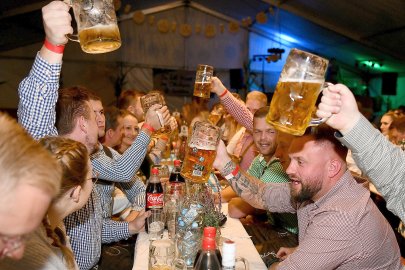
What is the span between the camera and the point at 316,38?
34.7 ft

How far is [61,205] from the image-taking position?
1440 millimetres

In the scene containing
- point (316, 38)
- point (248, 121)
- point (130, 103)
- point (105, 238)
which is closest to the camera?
point (105, 238)

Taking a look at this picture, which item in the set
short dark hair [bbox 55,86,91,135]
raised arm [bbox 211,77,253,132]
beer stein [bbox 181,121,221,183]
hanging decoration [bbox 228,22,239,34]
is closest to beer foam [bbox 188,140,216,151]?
beer stein [bbox 181,121,221,183]

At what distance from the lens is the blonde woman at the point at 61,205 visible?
4.20 feet

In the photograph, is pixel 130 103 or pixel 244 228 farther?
pixel 130 103

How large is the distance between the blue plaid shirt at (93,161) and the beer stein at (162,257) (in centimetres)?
39

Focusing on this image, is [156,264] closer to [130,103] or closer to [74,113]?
[74,113]

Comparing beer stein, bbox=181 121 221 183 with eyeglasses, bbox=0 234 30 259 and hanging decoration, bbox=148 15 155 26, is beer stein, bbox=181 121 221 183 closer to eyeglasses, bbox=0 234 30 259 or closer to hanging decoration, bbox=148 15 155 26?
eyeglasses, bbox=0 234 30 259

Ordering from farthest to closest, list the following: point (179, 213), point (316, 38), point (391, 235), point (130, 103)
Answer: point (316, 38) < point (130, 103) < point (179, 213) < point (391, 235)

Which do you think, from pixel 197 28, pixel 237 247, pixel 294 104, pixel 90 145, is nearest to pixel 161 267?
pixel 237 247

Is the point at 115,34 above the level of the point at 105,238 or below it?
above

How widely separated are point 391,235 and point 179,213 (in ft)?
3.02

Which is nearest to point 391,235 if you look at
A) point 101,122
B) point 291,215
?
point 291,215

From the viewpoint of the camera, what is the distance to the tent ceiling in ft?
25.0
